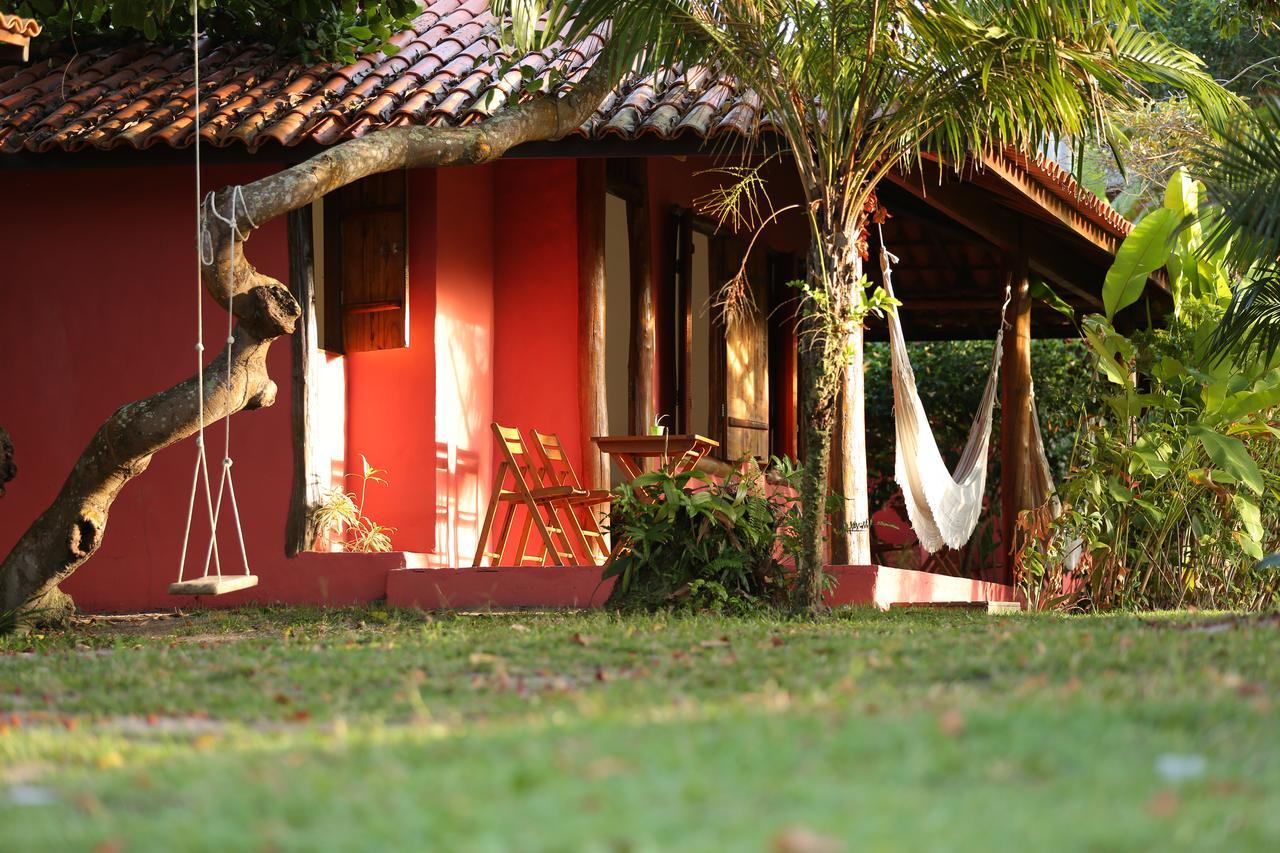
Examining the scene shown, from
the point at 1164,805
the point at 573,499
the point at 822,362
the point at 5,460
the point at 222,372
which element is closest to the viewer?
the point at 1164,805

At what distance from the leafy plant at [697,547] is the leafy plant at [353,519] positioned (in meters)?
1.97

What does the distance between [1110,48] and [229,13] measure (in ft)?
17.9

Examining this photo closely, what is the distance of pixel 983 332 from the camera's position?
1530 cm

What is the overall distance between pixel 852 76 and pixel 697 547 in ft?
7.22

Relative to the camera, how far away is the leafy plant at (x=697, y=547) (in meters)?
7.02

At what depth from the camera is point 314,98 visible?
27.9 ft

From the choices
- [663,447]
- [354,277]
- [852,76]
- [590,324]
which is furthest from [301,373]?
[852,76]

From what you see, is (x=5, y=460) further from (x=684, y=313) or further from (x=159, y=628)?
(x=684, y=313)

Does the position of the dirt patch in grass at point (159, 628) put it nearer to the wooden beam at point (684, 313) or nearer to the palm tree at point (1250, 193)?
the wooden beam at point (684, 313)

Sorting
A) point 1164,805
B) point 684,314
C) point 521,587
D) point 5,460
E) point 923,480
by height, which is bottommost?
point 521,587

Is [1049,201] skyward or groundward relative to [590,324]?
skyward

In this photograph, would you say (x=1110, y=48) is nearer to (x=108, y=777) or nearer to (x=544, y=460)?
(x=544, y=460)

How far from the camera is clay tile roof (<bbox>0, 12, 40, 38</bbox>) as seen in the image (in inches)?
219

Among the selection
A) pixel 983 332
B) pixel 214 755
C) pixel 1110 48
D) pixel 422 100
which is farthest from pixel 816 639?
pixel 983 332
